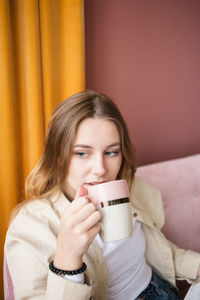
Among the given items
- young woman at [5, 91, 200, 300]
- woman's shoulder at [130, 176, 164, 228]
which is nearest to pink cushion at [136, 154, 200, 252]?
woman's shoulder at [130, 176, 164, 228]

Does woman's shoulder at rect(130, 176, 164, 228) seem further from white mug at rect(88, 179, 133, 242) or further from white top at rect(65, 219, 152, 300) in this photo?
white mug at rect(88, 179, 133, 242)

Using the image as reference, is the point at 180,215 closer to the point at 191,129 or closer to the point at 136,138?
the point at 136,138

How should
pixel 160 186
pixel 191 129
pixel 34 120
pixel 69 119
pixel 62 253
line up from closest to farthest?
1. pixel 62 253
2. pixel 69 119
3. pixel 34 120
4. pixel 160 186
5. pixel 191 129

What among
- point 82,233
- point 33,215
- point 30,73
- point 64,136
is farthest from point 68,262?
point 30,73

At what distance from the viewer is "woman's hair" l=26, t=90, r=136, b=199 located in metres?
0.92

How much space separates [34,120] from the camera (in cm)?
125

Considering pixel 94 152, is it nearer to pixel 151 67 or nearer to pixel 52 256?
pixel 52 256

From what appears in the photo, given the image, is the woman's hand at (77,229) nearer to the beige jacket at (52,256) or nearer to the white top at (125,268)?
the beige jacket at (52,256)

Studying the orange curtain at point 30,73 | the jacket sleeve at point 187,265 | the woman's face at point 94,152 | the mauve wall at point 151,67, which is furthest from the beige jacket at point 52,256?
the mauve wall at point 151,67

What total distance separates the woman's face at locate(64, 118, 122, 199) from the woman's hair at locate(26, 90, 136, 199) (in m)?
0.02

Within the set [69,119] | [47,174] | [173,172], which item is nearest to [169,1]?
[173,172]

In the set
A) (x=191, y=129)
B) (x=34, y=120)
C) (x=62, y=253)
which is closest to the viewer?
(x=62, y=253)

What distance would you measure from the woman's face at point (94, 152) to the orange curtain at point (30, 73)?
0.42m

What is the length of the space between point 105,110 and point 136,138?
832 mm
